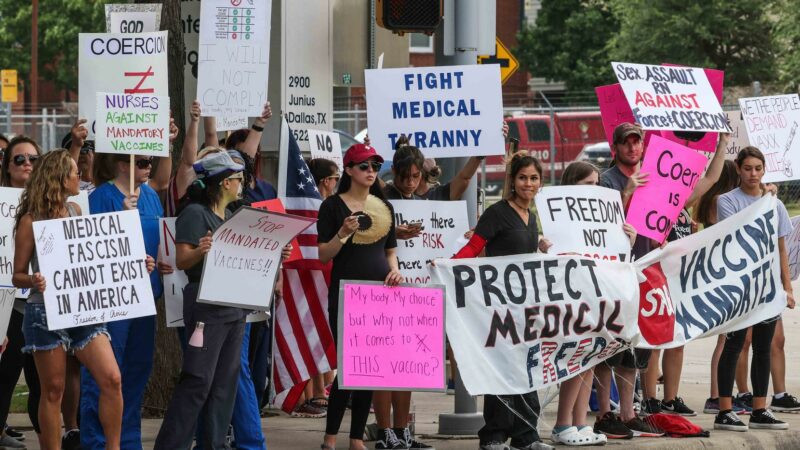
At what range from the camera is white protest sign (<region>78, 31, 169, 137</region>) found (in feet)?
29.5

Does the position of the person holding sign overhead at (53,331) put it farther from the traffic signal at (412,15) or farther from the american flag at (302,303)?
the traffic signal at (412,15)

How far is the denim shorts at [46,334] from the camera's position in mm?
7773

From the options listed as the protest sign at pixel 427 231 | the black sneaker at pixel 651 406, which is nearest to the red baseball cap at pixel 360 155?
the protest sign at pixel 427 231

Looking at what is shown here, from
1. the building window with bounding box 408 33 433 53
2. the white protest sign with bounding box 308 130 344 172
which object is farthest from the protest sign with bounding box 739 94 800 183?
the building window with bounding box 408 33 433 53

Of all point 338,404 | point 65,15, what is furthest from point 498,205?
point 65,15

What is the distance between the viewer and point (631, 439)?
9.47m

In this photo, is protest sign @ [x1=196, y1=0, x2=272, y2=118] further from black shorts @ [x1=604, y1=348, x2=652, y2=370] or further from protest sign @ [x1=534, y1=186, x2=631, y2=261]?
black shorts @ [x1=604, y1=348, x2=652, y2=370]

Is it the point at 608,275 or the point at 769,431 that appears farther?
the point at 769,431

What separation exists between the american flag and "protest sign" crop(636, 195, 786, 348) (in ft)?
7.18

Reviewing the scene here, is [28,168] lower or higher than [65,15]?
lower

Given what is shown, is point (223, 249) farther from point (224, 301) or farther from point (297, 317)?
point (297, 317)

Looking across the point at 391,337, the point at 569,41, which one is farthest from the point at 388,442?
the point at 569,41

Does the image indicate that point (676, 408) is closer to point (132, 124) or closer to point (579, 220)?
point (579, 220)

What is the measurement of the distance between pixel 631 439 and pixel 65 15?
46.5 meters
